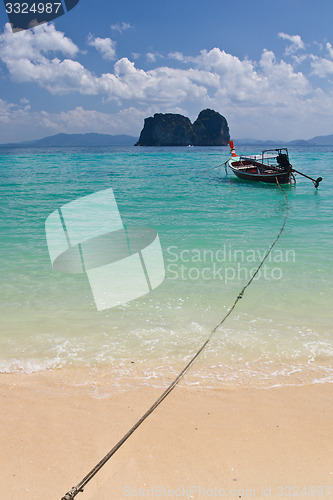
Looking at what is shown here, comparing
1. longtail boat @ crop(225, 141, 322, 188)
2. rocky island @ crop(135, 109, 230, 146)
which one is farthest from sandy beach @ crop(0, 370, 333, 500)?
rocky island @ crop(135, 109, 230, 146)

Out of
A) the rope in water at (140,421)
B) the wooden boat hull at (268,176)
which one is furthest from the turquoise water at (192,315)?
the wooden boat hull at (268,176)

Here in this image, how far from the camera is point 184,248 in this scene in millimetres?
9234

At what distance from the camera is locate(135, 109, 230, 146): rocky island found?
19175 centimetres

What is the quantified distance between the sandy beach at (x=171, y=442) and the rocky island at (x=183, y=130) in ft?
652

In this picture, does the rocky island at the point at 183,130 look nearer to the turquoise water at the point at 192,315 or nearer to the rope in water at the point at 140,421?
the turquoise water at the point at 192,315

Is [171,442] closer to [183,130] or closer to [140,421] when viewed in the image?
[140,421]

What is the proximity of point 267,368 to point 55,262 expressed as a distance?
18.3 feet

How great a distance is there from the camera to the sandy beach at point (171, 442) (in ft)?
8.13

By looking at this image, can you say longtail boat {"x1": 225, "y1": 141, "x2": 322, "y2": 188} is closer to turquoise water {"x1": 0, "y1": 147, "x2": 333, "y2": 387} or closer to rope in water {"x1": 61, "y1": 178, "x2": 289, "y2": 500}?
turquoise water {"x1": 0, "y1": 147, "x2": 333, "y2": 387}

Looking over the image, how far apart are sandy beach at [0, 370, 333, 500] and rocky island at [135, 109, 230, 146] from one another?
198798 mm

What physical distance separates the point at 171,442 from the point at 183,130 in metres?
200

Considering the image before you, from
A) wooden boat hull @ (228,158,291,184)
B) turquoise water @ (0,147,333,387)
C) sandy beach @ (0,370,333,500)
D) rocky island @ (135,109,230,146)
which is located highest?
rocky island @ (135,109,230,146)

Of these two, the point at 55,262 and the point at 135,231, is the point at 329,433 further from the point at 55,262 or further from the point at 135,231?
the point at 135,231

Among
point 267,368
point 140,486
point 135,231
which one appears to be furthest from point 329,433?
point 135,231
